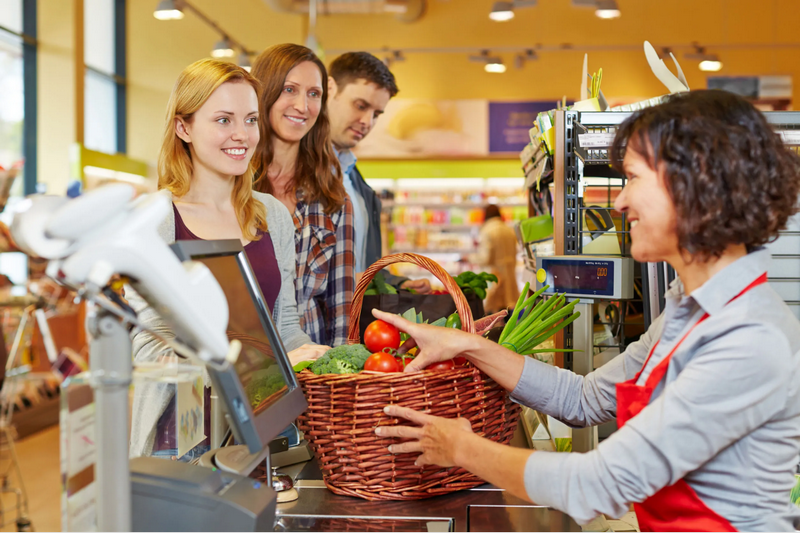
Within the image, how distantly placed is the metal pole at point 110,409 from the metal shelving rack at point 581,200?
1.39 meters

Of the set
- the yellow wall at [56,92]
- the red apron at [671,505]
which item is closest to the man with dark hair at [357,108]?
the red apron at [671,505]

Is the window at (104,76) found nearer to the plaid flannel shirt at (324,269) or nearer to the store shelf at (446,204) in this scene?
the store shelf at (446,204)

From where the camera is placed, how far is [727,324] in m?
1.04

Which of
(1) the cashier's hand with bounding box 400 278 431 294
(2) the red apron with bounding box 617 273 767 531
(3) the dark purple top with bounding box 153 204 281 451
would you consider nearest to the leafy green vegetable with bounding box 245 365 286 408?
(3) the dark purple top with bounding box 153 204 281 451

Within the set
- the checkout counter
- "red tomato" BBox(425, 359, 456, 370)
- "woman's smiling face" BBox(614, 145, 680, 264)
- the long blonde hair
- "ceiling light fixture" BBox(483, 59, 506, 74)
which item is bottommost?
the checkout counter

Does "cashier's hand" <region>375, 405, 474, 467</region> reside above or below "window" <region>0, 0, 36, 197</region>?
below

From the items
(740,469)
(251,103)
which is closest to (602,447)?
(740,469)

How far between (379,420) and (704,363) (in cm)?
56

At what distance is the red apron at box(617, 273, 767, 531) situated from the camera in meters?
1.08

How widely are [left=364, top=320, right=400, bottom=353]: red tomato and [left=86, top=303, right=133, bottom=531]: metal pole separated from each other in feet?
2.29

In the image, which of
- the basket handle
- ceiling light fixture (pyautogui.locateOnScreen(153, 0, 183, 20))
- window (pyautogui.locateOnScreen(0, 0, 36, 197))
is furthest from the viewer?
ceiling light fixture (pyautogui.locateOnScreen(153, 0, 183, 20))

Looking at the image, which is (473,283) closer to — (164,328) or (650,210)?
(164,328)

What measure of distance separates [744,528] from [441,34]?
11005 millimetres

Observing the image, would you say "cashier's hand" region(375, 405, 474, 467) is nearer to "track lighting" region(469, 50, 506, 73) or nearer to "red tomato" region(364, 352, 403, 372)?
"red tomato" region(364, 352, 403, 372)
